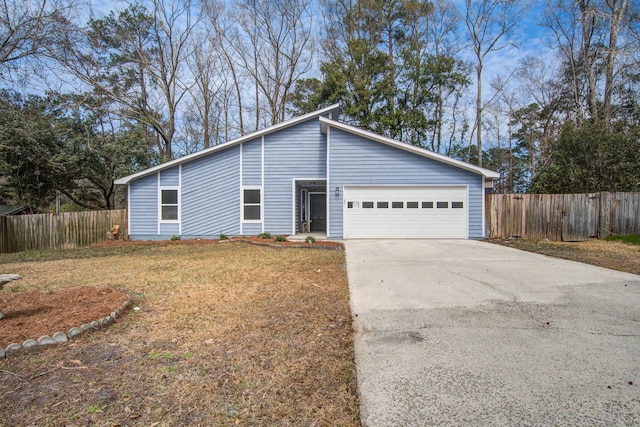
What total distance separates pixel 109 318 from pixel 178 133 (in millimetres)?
24193

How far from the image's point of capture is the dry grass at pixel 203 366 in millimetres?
2084

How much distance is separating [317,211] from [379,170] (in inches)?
166

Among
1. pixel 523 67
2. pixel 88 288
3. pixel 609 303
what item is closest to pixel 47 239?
pixel 88 288

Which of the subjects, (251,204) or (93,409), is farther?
(251,204)

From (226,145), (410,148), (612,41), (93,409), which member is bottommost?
(93,409)

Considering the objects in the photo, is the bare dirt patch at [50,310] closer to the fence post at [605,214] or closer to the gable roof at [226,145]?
the gable roof at [226,145]

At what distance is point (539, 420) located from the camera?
1983mm

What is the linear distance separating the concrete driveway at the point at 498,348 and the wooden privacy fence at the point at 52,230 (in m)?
11.7

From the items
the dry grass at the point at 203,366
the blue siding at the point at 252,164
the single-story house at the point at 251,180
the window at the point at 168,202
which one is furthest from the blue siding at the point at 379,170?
the dry grass at the point at 203,366

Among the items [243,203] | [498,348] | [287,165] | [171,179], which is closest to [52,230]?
[171,179]

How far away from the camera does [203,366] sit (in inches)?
106

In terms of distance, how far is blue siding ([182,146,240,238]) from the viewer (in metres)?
13.1

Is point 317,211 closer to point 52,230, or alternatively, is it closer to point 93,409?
point 52,230

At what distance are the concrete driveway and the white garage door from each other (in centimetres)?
613
